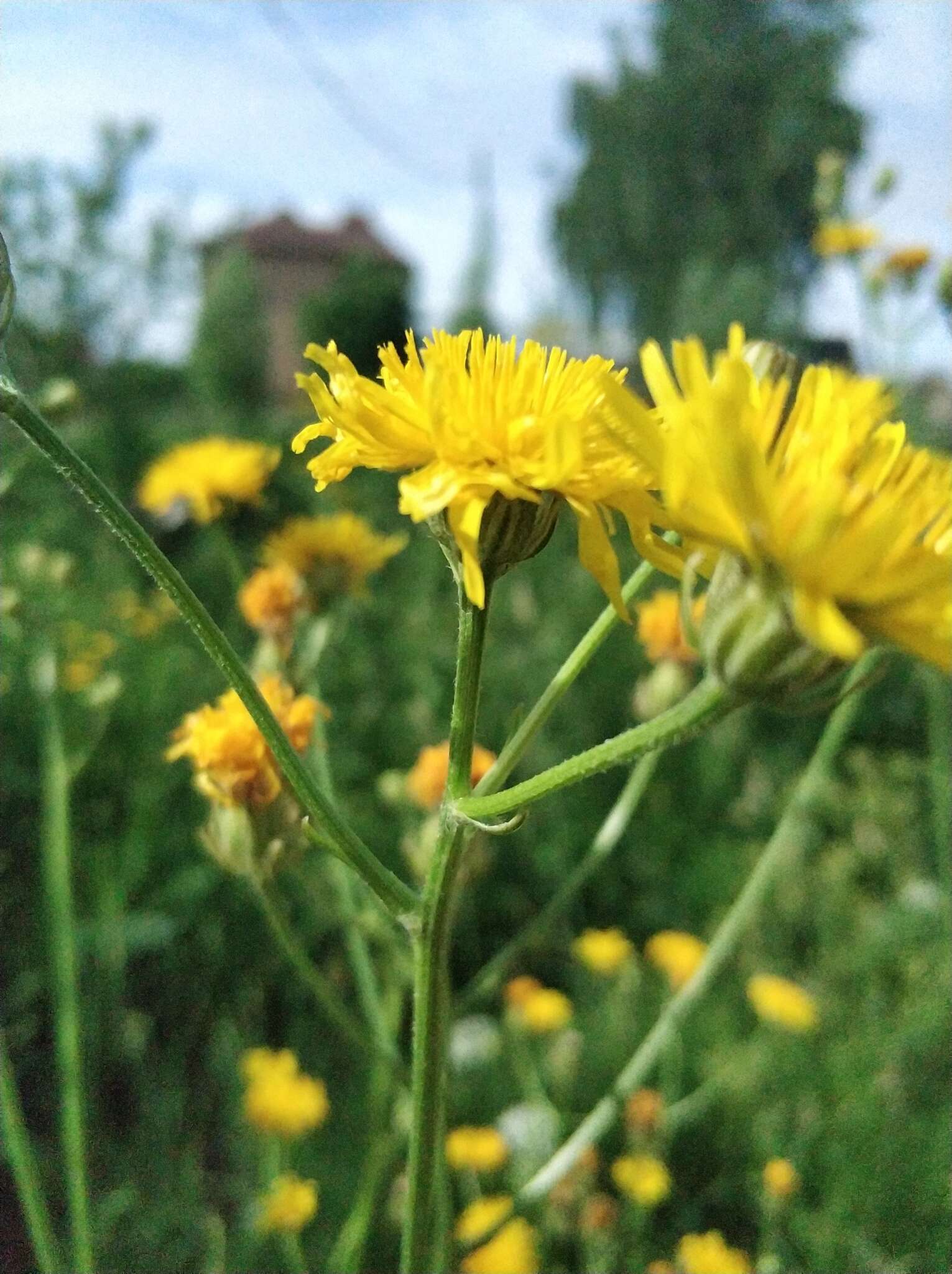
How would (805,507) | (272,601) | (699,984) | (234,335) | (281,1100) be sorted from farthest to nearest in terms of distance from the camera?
1. (234,335)
2. (281,1100)
3. (272,601)
4. (699,984)
5. (805,507)

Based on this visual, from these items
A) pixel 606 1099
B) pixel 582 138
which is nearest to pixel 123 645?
pixel 606 1099

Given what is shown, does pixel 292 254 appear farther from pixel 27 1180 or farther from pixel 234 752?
pixel 27 1180

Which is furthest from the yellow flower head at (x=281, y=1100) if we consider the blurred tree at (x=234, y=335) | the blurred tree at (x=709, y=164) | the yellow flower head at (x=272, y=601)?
the blurred tree at (x=234, y=335)

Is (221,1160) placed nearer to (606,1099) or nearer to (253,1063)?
(253,1063)

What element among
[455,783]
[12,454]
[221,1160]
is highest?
[12,454]

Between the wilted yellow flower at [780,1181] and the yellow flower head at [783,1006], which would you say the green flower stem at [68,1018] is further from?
the yellow flower head at [783,1006]

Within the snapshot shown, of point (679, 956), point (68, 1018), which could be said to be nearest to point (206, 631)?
point (68, 1018)
